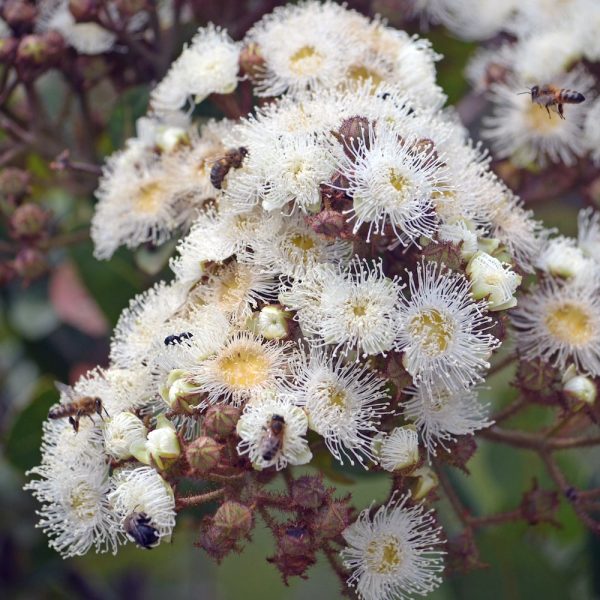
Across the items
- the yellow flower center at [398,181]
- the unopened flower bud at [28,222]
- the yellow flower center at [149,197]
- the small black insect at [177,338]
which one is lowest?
the small black insect at [177,338]

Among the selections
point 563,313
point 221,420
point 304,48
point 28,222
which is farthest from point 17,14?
point 563,313

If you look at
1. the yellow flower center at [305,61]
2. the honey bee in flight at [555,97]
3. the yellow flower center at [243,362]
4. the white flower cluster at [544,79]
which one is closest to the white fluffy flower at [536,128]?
the white flower cluster at [544,79]

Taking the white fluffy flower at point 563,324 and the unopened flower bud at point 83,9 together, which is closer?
the white fluffy flower at point 563,324

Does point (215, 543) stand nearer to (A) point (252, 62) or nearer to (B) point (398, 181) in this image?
(B) point (398, 181)

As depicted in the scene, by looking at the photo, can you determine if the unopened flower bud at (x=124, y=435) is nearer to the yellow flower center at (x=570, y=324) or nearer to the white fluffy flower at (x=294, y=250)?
the white fluffy flower at (x=294, y=250)

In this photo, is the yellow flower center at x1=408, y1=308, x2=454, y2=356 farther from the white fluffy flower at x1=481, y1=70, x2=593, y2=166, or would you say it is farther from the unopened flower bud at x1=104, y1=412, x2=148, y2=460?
the white fluffy flower at x1=481, y1=70, x2=593, y2=166

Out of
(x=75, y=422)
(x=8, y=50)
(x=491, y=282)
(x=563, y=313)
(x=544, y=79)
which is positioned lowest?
(x=75, y=422)

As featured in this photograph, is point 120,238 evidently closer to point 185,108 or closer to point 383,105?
point 185,108
